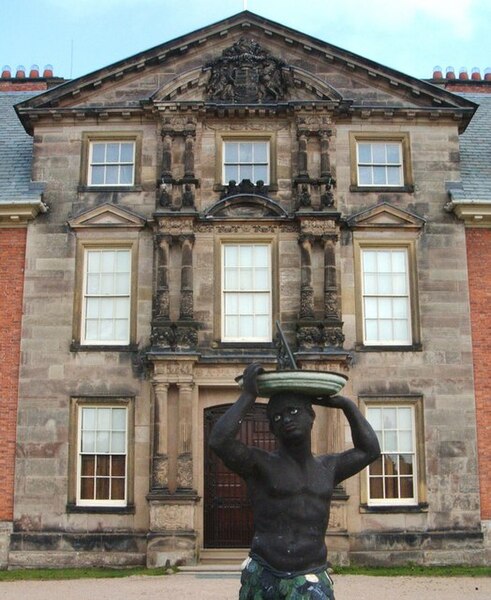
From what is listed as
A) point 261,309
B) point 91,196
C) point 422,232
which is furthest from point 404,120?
point 91,196

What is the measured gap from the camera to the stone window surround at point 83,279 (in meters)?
18.5

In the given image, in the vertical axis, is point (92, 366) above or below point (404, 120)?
below

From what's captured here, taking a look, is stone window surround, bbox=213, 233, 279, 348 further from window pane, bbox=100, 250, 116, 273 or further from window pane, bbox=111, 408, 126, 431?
window pane, bbox=111, 408, 126, 431

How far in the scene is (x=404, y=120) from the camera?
19.8m

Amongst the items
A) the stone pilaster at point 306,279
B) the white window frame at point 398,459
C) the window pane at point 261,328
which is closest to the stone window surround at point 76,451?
the window pane at point 261,328

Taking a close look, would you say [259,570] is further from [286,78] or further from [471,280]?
[286,78]

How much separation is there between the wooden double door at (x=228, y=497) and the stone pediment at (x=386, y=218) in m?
4.67

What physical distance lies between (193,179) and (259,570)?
13.9m

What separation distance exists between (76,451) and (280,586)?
13.1 m

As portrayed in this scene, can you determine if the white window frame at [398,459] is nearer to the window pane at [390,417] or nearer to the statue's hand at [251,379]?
the window pane at [390,417]

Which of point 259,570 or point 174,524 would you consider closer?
point 259,570

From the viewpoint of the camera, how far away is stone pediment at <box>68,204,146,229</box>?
62.5ft

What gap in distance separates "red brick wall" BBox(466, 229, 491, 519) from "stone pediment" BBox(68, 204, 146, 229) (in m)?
7.53

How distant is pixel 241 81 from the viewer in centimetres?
1969
